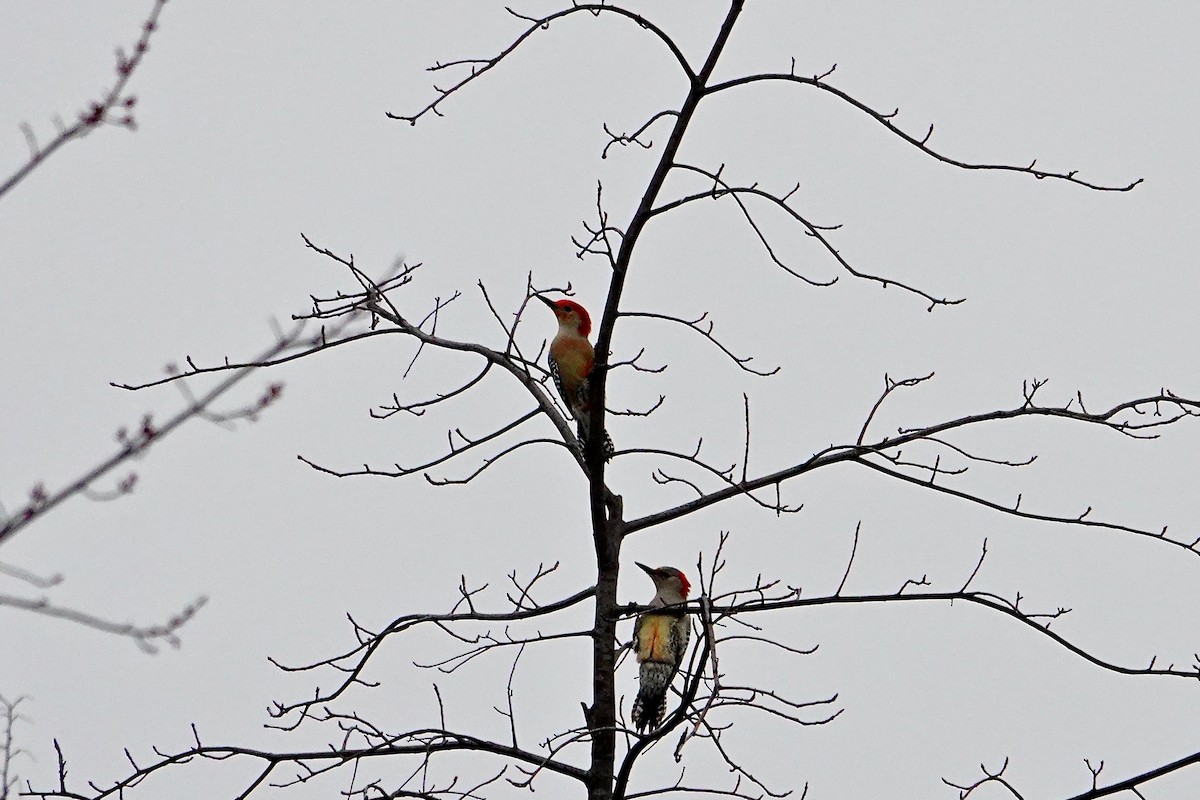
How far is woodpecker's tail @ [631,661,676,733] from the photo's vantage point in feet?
23.8

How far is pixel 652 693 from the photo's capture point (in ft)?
23.9

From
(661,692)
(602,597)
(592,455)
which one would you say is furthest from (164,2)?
(661,692)

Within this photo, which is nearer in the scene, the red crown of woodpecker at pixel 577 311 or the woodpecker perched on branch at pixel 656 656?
Result: the woodpecker perched on branch at pixel 656 656

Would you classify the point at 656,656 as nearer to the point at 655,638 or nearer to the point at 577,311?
the point at 655,638

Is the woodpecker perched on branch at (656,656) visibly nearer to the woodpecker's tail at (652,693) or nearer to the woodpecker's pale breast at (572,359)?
the woodpecker's tail at (652,693)

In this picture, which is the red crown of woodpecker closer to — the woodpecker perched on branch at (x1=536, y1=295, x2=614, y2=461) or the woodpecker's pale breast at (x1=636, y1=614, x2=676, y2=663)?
the woodpecker perched on branch at (x1=536, y1=295, x2=614, y2=461)

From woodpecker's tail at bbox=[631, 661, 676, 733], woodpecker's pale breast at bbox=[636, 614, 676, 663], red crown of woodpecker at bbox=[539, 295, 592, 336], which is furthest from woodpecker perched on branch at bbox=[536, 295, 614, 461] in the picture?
woodpecker's tail at bbox=[631, 661, 676, 733]

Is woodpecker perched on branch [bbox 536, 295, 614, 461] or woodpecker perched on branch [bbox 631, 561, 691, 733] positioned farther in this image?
woodpecker perched on branch [bbox 536, 295, 614, 461]

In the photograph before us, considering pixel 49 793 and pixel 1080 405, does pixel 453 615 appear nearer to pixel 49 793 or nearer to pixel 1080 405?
pixel 49 793

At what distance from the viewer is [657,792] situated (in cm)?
545

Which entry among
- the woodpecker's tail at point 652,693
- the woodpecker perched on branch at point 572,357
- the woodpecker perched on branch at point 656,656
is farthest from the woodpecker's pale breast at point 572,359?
the woodpecker's tail at point 652,693

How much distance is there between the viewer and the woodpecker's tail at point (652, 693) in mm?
7266

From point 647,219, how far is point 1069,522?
1977 millimetres

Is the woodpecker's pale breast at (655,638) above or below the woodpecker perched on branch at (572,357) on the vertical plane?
below
